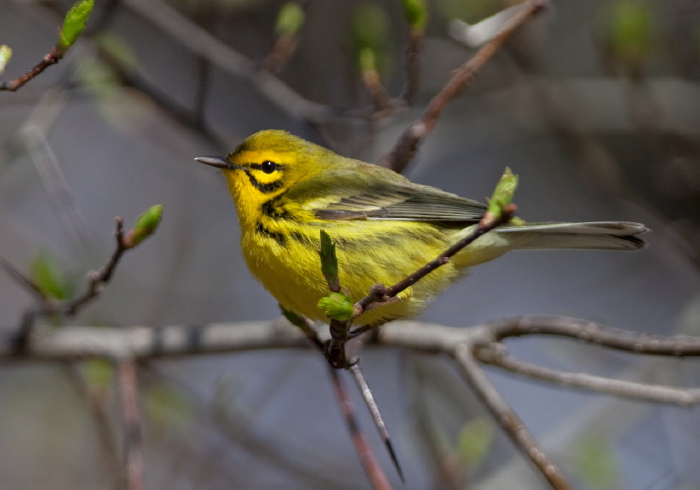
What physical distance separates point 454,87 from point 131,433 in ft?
7.05

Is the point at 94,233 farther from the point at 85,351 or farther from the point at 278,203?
the point at 278,203

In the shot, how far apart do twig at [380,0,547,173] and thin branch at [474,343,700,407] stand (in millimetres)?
1077

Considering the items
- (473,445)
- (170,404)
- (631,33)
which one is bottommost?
(170,404)

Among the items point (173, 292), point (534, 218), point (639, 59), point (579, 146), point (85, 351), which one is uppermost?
point (639, 59)

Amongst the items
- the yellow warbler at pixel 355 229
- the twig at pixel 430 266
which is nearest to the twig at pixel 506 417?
the yellow warbler at pixel 355 229

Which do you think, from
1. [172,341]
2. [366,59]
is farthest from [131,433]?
[366,59]

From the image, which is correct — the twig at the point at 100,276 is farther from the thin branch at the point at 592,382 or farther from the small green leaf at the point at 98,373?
the thin branch at the point at 592,382

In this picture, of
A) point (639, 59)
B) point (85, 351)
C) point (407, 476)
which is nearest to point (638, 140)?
point (639, 59)

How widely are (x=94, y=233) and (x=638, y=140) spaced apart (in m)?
5.35

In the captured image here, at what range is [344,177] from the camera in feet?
12.8

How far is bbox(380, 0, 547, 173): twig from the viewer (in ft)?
11.1

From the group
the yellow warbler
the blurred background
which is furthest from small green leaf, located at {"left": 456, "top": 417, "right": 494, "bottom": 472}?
the yellow warbler

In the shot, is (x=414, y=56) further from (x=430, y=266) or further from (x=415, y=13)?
(x=430, y=266)

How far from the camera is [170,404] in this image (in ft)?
15.8
